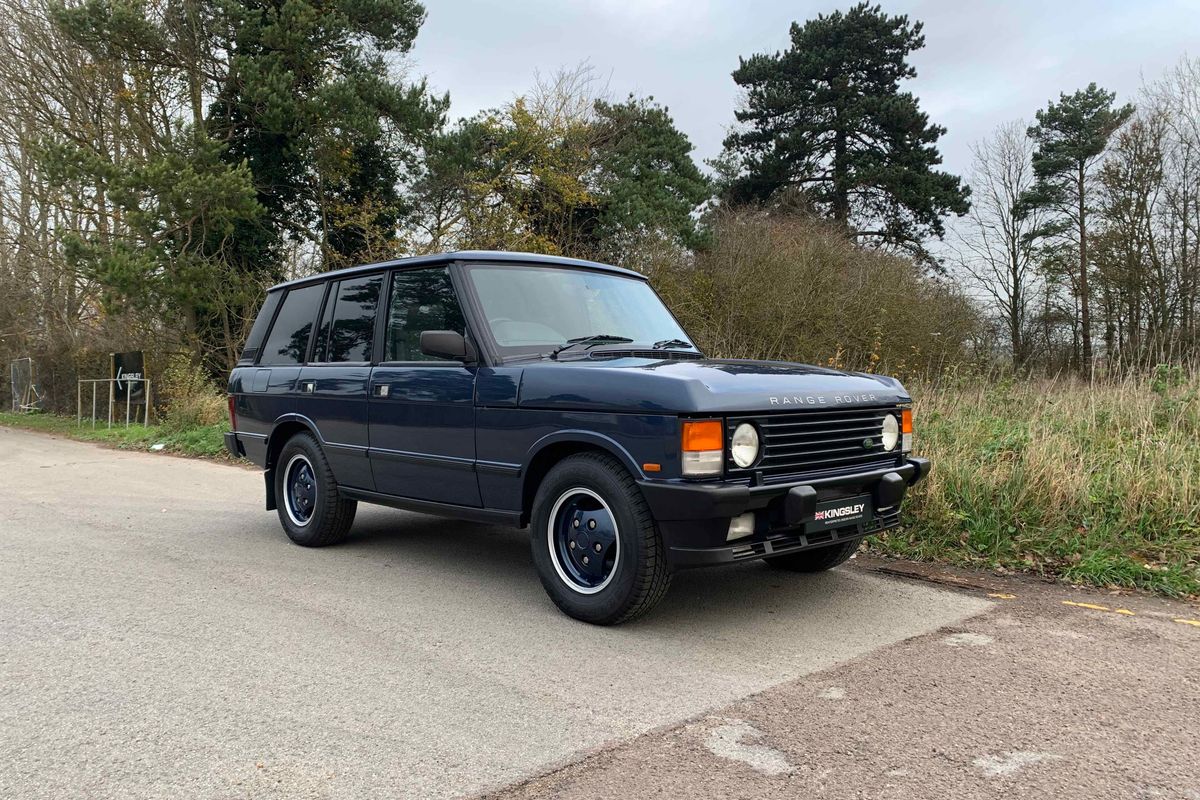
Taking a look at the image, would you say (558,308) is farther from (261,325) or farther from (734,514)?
(261,325)

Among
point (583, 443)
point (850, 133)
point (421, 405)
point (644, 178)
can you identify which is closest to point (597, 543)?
point (583, 443)

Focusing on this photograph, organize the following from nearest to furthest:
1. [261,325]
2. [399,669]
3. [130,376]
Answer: [399,669] < [261,325] < [130,376]

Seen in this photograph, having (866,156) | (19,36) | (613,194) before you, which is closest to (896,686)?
(613,194)

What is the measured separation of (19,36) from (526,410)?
23.2 m

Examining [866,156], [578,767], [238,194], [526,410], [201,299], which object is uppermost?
[866,156]

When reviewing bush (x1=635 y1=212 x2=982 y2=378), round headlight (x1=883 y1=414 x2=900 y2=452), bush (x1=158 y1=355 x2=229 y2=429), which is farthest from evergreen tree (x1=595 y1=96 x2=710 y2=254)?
round headlight (x1=883 y1=414 x2=900 y2=452)

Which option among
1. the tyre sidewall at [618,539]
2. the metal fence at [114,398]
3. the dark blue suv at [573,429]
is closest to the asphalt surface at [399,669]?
the tyre sidewall at [618,539]

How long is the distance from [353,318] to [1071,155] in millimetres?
29017

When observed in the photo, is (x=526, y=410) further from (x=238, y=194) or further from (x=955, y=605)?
(x=238, y=194)

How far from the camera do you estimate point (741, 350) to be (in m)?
18.0

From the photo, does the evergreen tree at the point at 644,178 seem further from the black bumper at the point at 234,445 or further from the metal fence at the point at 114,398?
the black bumper at the point at 234,445

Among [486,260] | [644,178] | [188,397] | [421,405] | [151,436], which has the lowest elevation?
[151,436]

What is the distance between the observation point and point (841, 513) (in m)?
4.27

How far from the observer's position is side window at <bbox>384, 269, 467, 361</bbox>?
514 cm
